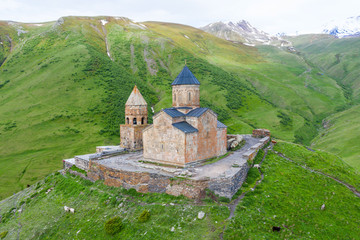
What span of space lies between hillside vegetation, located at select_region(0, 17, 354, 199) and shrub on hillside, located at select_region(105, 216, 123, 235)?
73.3ft

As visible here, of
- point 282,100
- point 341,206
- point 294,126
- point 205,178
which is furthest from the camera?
point 282,100

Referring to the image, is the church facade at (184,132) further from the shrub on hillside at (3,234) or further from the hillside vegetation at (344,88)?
the hillside vegetation at (344,88)

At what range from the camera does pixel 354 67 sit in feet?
361

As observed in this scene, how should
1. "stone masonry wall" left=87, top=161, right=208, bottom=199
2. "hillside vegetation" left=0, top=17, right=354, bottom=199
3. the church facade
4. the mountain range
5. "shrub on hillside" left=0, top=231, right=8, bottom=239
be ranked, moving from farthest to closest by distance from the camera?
"hillside vegetation" left=0, top=17, right=354, bottom=199 → the church facade → "shrub on hillside" left=0, top=231, right=8, bottom=239 → "stone masonry wall" left=87, top=161, right=208, bottom=199 → the mountain range

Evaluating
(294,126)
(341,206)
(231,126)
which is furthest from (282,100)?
(341,206)

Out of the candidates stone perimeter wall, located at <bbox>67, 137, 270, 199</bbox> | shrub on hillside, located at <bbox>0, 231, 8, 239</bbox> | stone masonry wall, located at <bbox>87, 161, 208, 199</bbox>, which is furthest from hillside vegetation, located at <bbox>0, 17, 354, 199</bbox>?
stone perimeter wall, located at <bbox>67, 137, 270, 199</bbox>

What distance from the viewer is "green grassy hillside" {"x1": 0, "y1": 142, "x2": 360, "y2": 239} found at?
1553 cm

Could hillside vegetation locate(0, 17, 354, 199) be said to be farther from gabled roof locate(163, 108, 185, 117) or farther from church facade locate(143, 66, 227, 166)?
gabled roof locate(163, 108, 185, 117)

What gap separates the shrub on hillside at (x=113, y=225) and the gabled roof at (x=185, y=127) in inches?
354

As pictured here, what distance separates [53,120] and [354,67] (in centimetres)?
12053

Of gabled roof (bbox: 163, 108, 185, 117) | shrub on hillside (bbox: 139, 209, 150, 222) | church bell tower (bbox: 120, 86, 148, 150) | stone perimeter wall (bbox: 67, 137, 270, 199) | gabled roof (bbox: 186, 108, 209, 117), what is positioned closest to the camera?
shrub on hillside (bbox: 139, 209, 150, 222)

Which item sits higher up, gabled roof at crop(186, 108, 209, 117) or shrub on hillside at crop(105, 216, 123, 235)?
gabled roof at crop(186, 108, 209, 117)

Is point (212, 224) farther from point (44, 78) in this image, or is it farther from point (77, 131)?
point (44, 78)

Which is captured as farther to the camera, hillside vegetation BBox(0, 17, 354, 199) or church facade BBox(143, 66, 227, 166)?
hillside vegetation BBox(0, 17, 354, 199)
